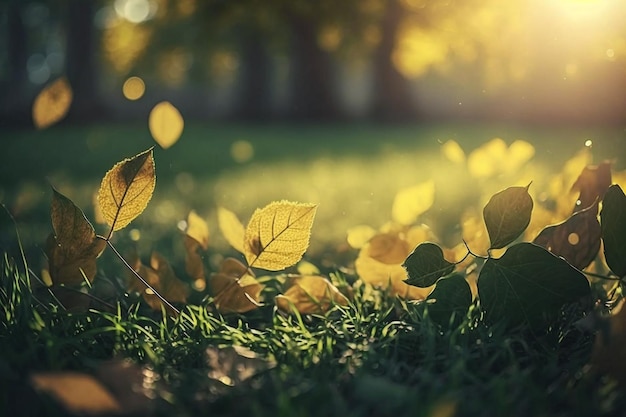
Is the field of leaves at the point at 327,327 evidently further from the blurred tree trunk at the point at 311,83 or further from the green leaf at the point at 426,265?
the blurred tree trunk at the point at 311,83

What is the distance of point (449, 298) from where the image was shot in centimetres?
101

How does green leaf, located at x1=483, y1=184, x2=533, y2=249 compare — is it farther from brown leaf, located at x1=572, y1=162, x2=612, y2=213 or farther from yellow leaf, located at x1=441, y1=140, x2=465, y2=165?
yellow leaf, located at x1=441, y1=140, x2=465, y2=165

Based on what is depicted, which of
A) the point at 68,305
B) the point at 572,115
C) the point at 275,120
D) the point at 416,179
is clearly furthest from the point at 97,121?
the point at 68,305

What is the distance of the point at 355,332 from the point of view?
102cm

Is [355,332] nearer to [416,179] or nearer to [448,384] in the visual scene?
[448,384]

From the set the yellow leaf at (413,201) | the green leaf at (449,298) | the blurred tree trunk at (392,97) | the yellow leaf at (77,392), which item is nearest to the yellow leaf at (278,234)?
the green leaf at (449,298)

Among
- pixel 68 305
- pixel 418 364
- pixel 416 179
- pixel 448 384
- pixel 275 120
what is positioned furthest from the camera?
→ pixel 275 120

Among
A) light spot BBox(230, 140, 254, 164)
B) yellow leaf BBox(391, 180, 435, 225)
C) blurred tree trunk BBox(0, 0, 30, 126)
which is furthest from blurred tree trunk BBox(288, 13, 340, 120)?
yellow leaf BBox(391, 180, 435, 225)

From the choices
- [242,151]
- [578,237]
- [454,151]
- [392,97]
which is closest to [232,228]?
[578,237]

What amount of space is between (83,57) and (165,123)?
14700 millimetres

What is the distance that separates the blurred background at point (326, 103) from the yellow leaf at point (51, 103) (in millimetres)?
135

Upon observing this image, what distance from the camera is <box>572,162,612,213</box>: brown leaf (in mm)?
1208

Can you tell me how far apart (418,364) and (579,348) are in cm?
23

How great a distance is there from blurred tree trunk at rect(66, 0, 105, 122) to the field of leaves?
13.9 meters
